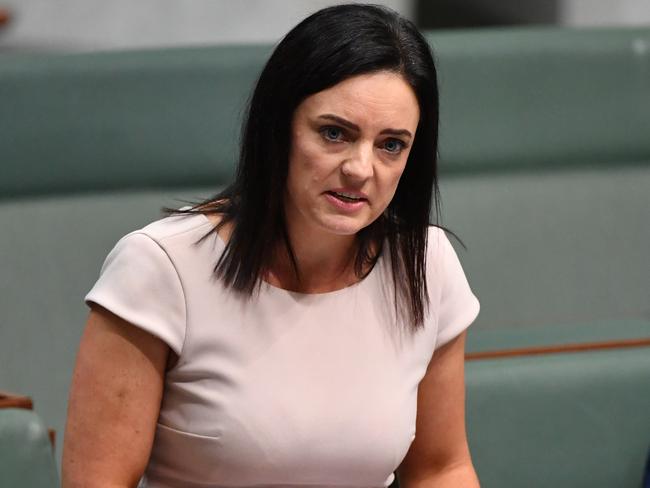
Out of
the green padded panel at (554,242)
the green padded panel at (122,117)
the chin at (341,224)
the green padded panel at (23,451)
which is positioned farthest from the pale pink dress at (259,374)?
the green padded panel at (554,242)

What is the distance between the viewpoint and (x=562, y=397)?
1748mm

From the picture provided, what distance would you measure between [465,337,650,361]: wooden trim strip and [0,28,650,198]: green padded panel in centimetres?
43

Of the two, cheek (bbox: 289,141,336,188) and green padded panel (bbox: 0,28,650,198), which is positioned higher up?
cheek (bbox: 289,141,336,188)

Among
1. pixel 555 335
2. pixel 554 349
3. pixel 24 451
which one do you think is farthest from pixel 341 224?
pixel 555 335

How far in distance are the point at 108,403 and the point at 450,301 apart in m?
0.36

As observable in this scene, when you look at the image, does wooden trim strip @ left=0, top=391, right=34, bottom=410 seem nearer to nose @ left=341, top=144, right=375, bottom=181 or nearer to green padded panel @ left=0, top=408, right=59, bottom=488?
green padded panel @ left=0, top=408, right=59, bottom=488

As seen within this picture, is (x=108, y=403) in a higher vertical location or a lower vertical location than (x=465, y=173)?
higher

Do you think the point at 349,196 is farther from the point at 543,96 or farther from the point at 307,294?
the point at 543,96

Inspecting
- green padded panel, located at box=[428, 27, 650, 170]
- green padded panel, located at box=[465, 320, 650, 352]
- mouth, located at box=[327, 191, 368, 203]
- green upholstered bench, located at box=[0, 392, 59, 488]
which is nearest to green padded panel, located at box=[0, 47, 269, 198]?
green padded panel, located at box=[428, 27, 650, 170]

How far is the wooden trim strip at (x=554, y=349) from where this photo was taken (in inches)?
68.9

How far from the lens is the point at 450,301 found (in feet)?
4.14

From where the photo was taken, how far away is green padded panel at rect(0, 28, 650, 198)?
74.4 inches

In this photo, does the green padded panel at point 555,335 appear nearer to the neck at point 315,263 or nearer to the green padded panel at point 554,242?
the green padded panel at point 554,242

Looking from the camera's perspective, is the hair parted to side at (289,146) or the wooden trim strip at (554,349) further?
the wooden trim strip at (554,349)
